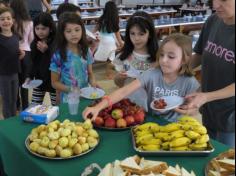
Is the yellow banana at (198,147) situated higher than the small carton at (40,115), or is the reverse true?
the small carton at (40,115)

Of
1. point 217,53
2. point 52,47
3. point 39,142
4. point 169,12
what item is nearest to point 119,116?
point 39,142

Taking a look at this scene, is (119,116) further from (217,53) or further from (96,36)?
(96,36)

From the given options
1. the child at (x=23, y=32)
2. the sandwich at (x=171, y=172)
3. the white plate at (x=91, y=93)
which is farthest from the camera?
the child at (x=23, y=32)

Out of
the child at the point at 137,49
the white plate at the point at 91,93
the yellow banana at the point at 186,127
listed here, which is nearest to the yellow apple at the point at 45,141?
the yellow banana at the point at 186,127

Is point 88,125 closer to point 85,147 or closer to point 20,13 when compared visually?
point 85,147

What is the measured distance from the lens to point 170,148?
147cm

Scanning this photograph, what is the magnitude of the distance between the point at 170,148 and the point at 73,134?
47 cm

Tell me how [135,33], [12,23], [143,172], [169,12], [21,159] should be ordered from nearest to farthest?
[143,172]
[21,159]
[135,33]
[12,23]
[169,12]

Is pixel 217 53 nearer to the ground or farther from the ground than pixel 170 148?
farther from the ground

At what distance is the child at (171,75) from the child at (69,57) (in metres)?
0.73

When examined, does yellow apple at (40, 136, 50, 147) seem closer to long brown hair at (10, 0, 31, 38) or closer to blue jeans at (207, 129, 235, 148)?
blue jeans at (207, 129, 235, 148)

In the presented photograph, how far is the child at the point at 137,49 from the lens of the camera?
7.81 feet

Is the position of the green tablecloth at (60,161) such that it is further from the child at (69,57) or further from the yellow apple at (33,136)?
the child at (69,57)

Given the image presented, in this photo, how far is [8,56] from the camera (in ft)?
9.88
